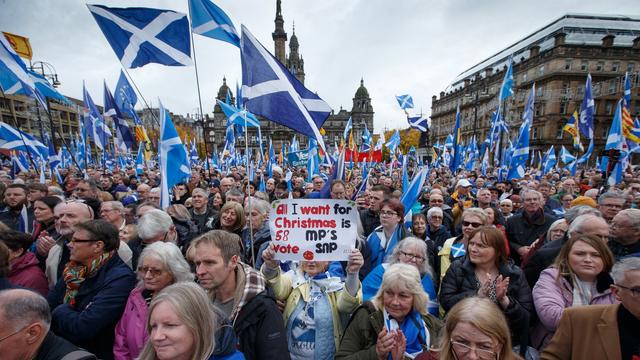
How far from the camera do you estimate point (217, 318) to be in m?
1.99

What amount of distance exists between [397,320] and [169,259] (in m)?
1.89

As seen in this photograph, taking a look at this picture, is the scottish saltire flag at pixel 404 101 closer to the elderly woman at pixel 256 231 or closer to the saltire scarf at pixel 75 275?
the elderly woman at pixel 256 231

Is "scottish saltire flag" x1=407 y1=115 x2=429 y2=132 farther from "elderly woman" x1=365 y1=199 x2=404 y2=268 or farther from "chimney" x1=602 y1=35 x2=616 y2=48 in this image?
"chimney" x1=602 y1=35 x2=616 y2=48

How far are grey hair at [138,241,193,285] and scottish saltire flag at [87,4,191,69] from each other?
12.4 feet

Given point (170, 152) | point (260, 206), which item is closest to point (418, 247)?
point (260, 206)

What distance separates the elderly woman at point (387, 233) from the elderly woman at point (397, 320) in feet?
5.50

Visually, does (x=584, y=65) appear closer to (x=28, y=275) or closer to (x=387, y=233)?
Answer: (x=387, y=233)

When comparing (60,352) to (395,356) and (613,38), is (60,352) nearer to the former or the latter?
(395,356)

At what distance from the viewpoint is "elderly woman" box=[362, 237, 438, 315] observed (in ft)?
10.4

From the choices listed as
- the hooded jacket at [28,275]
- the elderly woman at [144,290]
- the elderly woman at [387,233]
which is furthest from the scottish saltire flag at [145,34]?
the elderly woman at [387,233]

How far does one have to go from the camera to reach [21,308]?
1841 millimetres

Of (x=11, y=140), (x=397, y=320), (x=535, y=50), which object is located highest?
(x=535, y=50)

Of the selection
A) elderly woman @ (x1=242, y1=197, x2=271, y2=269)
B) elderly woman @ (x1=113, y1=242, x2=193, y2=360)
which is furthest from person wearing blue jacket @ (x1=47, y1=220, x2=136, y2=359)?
elderly woman @ (x1=242, y1=197, x2=271, y2=269)

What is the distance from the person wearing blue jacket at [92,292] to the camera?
2.52 metres
